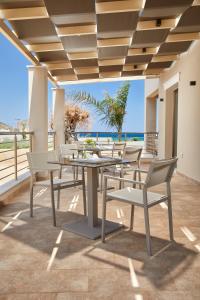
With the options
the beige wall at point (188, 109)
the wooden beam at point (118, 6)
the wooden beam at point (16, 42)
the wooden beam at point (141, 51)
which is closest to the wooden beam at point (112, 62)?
the wooden beam at point (141, 51)

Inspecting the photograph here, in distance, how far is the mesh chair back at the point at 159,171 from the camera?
2.21 metres

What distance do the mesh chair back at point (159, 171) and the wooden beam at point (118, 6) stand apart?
6.93ft

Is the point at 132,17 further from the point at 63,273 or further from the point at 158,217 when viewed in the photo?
the point at 63,273

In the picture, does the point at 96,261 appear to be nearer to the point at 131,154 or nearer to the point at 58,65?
the point at 131,154

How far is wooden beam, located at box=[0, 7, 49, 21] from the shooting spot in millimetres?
3432

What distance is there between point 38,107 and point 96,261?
4.14m

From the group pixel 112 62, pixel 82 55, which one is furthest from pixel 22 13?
pixel 112 62

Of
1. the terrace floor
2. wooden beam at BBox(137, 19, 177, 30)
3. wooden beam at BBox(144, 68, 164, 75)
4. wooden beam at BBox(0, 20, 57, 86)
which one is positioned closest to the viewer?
the terrace floor

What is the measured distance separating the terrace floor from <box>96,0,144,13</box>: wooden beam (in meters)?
2.54

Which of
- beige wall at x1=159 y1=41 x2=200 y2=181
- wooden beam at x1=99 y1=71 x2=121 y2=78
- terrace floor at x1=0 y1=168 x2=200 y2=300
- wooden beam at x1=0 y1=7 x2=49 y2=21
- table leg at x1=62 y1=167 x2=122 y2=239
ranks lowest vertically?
terrace floor at x1=0 y1=168 x2=200 y2=300

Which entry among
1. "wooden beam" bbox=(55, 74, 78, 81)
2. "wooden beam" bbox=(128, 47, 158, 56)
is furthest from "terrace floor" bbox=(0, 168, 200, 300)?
"wooden beam" bbox=(55, 74, 78, 81)

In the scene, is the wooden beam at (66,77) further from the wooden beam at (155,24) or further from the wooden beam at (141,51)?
the wooden beam at (155,24)


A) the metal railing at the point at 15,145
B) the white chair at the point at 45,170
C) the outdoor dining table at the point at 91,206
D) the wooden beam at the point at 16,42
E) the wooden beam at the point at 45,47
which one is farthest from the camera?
the wooden beam at the point at 45,47

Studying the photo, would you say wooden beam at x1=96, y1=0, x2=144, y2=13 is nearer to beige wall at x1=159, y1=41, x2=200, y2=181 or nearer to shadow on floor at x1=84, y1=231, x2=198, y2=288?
beige wall at x1=159, y1=41, x2=200, y2=181
